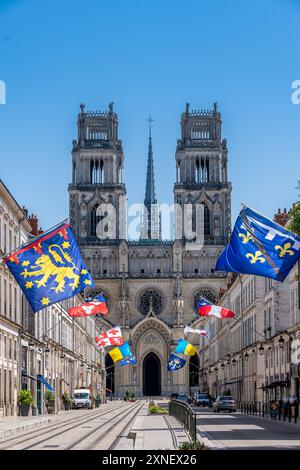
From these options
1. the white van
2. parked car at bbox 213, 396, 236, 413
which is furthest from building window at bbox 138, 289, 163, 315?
parked car at bbox 213, 396, 236, 413

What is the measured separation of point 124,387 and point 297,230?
108 metres

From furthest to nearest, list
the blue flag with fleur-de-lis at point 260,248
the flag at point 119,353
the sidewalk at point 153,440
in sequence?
the flag at point 119,353
the blue flag with fleur-de-lis at point 260,248
the sidewalk at point 153,440

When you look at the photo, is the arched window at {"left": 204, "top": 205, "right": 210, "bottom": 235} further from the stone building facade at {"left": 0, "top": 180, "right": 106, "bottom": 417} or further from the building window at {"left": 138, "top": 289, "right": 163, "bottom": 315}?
the stone building facade at {"left": 0, "top": 180, "right": 106, "bottom": 417}

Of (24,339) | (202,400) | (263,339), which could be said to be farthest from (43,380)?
(202,400)

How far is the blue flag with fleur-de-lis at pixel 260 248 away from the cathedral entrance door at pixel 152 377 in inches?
4503

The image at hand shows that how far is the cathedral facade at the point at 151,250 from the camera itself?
13900 centimetres

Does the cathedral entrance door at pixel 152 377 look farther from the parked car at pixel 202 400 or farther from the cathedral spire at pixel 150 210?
the parked car at pixel 202 400

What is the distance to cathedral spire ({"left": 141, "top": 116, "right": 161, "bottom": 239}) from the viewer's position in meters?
170

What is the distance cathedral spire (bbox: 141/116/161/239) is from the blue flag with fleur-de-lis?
13807 cm

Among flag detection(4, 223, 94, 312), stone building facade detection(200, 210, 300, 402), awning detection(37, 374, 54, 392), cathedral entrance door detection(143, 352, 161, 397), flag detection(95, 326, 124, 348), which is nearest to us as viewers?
flag detection(4, 223, 94, 312)

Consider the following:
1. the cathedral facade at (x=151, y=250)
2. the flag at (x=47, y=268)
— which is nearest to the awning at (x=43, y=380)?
the flag at (x=47, y=268)

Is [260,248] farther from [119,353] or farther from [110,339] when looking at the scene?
[119,353]

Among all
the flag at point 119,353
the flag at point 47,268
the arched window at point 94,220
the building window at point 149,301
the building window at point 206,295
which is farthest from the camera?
the arched window at point 94,220

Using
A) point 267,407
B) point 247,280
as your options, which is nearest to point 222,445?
point 267,407
